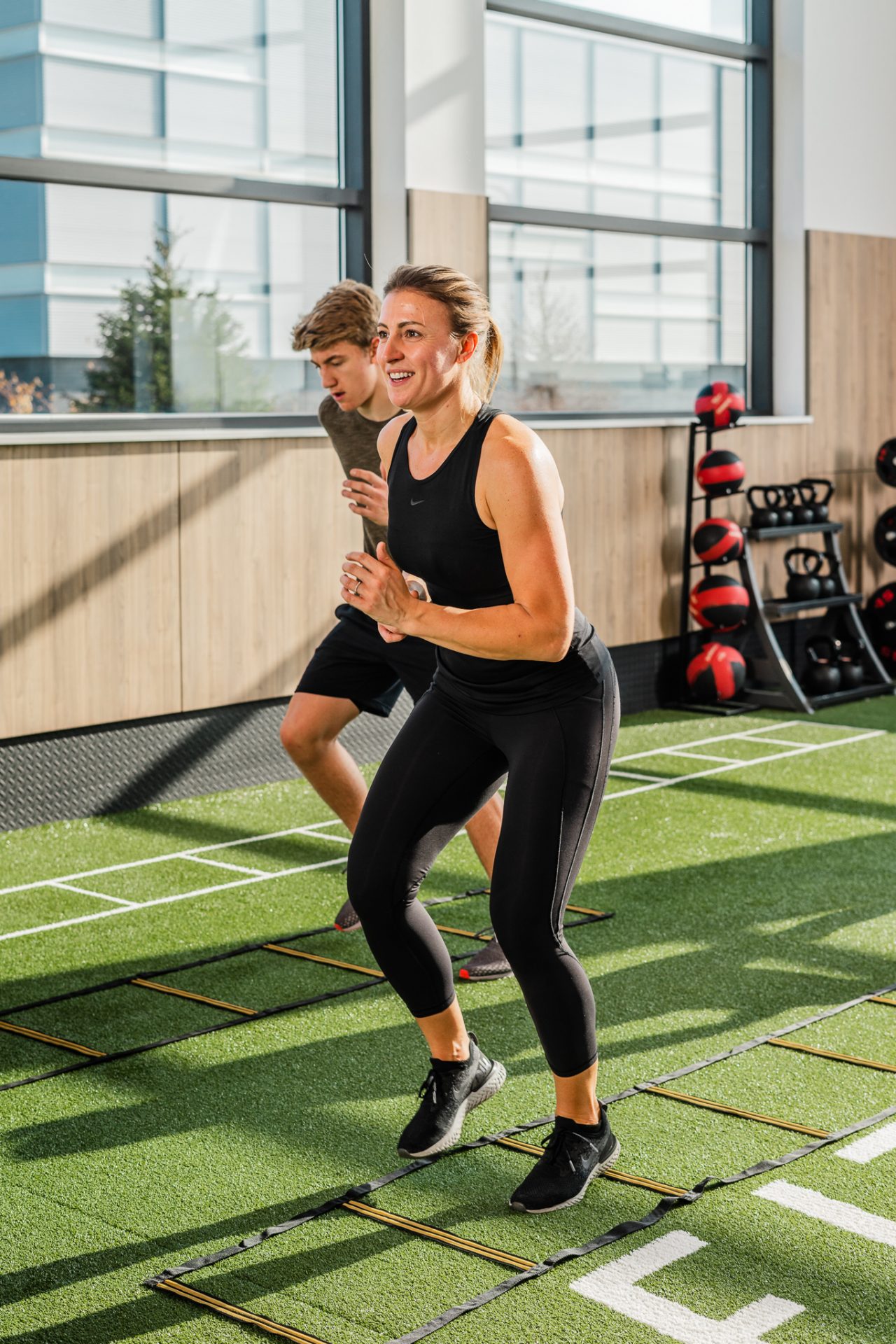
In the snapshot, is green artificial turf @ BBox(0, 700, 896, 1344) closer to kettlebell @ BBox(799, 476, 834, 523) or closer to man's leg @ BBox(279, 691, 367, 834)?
man's leg @ BBox(279, 691, 367, 834)

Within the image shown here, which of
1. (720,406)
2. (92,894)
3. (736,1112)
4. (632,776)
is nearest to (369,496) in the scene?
(736,1112)

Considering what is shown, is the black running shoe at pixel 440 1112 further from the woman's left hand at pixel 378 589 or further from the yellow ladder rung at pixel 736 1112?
the woman's left hand at pixel 378 589

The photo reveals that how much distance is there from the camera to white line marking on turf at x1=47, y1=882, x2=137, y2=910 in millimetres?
4465

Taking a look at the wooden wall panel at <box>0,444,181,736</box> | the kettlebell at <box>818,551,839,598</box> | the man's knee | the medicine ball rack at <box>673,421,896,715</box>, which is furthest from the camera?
the kettlebell at <box>818,551,839,598</box>

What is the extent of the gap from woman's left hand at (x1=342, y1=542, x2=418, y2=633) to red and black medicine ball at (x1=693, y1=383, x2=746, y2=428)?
17.2ft

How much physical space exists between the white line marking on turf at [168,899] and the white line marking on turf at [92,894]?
0.5 inches

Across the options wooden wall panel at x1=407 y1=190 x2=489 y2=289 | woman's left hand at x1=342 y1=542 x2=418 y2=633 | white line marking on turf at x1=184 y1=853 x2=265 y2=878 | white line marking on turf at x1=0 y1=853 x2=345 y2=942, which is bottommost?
white line marking on turf at x1=0 y1=853 x2=345 y2=942

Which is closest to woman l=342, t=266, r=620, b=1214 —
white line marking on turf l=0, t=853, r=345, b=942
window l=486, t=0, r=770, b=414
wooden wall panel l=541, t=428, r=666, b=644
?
white line marking on turf l=0, t=853, r=345, b=942

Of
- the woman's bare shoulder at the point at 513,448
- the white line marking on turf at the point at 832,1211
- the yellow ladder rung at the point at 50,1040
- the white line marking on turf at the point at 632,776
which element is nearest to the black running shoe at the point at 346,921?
the yellow ladder rung at the point at 50,1040

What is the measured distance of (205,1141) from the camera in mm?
2857

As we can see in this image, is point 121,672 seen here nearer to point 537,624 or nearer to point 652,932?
point 652,932

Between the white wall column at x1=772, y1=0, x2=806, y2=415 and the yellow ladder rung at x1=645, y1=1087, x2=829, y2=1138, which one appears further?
the white wall column at x1=772, y1=0, x2=806, y2=415

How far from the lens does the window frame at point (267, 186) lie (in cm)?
553

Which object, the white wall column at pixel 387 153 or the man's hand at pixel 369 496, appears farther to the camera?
the white wall column at pixel 387 153
